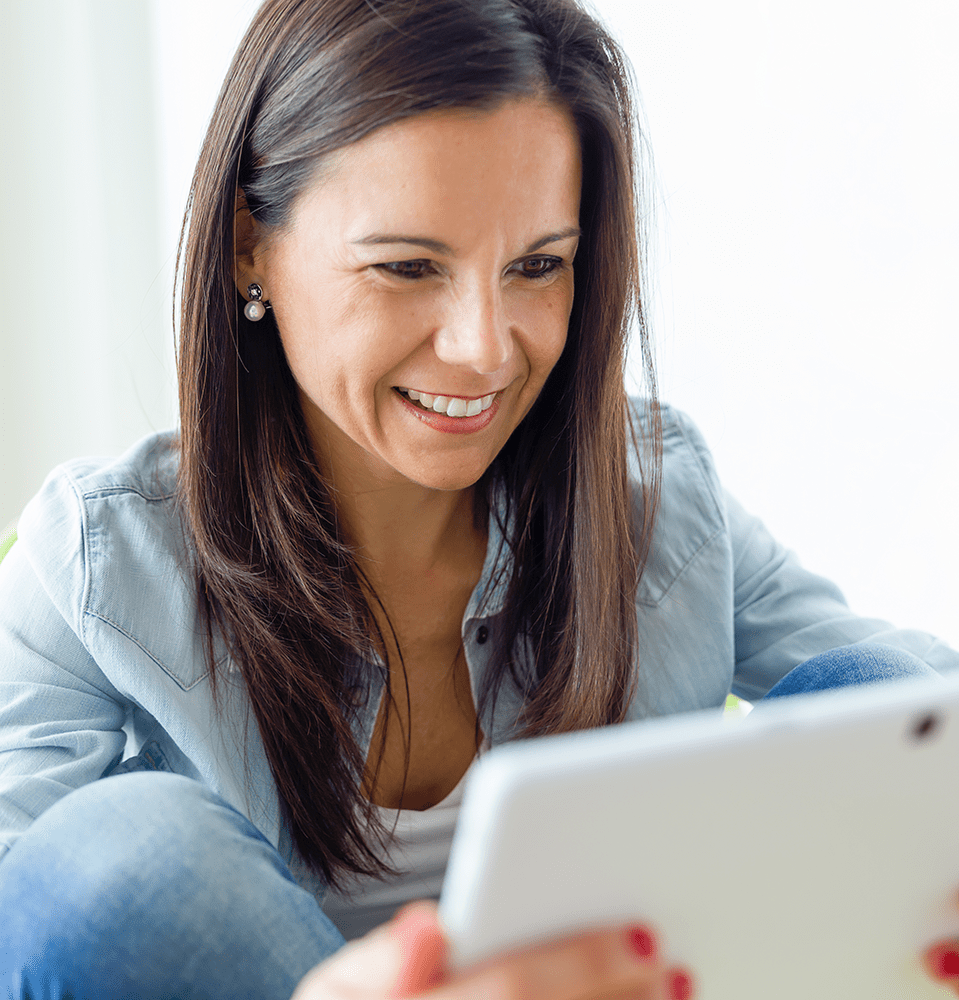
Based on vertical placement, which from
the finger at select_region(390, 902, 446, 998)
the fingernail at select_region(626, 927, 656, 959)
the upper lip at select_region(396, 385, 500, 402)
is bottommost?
the fingernail at select_region(626, 927, 656, 959)

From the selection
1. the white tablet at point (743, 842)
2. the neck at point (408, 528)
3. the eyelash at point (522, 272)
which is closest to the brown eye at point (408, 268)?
the eyelash at point (522, 272)

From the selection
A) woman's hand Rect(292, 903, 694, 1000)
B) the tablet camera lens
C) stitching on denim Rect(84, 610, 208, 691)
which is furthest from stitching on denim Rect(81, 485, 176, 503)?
the tablet camera lens

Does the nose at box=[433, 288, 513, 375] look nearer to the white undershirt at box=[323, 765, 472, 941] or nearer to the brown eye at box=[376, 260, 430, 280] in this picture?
the brown eye at box=[376, 260, 430, 280]

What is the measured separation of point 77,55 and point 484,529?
144 cm

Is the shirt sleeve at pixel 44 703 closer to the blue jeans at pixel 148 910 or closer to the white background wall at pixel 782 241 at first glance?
the blue jeans at pixel 148 910

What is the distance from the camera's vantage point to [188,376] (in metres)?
1.04

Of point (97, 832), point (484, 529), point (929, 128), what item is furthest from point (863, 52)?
point (97, 832)

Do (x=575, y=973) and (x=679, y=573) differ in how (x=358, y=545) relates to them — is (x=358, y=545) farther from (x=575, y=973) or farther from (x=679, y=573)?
(x=575, y=973)

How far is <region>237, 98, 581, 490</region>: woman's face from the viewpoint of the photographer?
0.89m

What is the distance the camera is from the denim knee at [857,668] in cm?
101

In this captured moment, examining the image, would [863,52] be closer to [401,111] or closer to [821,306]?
[821,306]

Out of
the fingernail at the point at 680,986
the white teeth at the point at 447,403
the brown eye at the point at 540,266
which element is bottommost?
the fingernail at the point at 680,986

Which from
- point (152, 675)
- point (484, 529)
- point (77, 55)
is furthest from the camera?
point (77, 55)

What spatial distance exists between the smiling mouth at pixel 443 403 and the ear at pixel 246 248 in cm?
17
